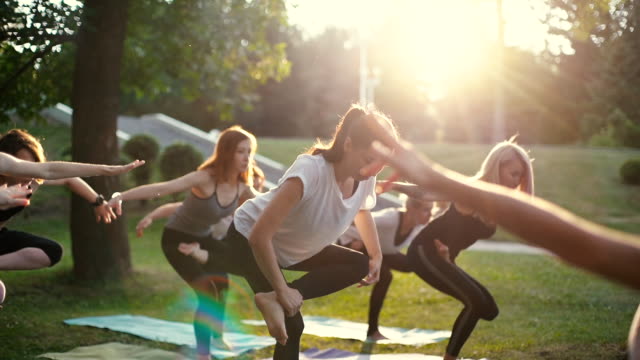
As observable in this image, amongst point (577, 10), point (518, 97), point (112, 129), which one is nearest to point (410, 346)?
point (577, 10)

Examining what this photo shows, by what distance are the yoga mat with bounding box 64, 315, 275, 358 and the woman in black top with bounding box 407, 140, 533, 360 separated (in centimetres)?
190

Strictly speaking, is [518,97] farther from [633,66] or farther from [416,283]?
[633,66]

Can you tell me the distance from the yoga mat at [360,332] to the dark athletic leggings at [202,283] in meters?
1.49

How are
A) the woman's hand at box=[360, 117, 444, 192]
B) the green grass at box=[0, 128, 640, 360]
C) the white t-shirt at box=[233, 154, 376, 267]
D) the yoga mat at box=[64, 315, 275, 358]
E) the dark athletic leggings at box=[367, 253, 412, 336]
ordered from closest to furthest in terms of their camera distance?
the woman's hand at box=[360, 117, 444, 192], the white t-shirt at box=[233, 154, 376, 267], the green grass at box=[0, 128, 640, 360], the yoga mat at box=[64, 315, 275, 358], the dark athletic leggings at box=[367, 253, 412, 336]

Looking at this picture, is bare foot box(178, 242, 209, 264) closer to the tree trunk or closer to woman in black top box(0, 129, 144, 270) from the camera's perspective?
woman in black top box(0, 129, 144, 270)

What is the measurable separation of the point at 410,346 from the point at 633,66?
3661mm

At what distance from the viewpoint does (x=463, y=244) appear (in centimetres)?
655

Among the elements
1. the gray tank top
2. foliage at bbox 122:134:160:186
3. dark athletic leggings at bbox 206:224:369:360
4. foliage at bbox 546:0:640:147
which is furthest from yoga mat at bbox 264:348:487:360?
foliage at bbox 122:134:160:186

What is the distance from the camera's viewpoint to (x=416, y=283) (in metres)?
11.7

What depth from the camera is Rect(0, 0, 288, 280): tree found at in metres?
9.23

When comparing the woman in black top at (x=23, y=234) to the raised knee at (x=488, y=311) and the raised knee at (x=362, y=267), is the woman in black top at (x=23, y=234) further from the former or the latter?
the raised knee at (x=488, y=311)

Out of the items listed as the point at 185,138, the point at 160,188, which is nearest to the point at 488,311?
the point at 160,188

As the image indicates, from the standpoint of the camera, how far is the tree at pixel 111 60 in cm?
923

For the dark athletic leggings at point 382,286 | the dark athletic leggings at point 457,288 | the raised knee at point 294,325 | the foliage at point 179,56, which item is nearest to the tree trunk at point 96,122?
the foliage at point 179,56
